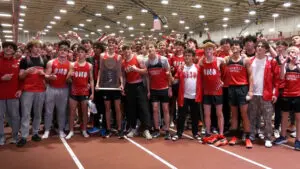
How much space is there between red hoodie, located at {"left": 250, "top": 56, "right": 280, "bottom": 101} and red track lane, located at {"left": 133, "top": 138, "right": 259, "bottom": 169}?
57.4 inches

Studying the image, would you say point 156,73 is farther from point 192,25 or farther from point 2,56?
point 192,25

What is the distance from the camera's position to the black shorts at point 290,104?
17.1 feet

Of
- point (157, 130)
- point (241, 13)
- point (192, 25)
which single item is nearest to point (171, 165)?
point (157, 130)

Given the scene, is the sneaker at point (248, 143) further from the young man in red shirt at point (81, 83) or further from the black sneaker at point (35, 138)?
the black sneaker at point (35, 138)

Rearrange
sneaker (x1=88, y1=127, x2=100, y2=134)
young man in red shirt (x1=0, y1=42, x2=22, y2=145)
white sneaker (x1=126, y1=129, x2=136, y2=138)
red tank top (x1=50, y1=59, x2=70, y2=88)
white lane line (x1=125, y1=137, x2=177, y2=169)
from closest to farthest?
white lane line (x1=125, y1=137, x2=177, y2=169) < young man in red shirt (x1=0, y1=42, x2=22, y2=145) < red tank top (x1=50, y1=59, x2=70, y2=88) < white sneaker (x1=126, y1=129, x2=136, y2=138) < sneaker (x1=88, y1=127, x2=100, y2=134)

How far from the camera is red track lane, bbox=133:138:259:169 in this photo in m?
4.27

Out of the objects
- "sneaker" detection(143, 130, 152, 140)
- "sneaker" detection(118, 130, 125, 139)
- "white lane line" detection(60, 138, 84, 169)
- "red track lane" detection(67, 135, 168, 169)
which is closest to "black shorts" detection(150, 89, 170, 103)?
"sneaker" detection(143, 130, 152, 140)

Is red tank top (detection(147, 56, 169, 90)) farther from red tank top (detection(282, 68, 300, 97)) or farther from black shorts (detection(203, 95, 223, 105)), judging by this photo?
red tank top (detection(282, 68, 300, 97))

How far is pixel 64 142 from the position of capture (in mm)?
5625

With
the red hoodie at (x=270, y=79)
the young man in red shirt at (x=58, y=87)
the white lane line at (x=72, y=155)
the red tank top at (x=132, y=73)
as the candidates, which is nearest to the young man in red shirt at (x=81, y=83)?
the young man in red shirt at (x=58, y=87)

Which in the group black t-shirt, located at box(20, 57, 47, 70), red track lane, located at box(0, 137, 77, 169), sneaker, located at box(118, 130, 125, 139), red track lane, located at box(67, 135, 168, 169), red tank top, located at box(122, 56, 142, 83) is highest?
black t-shirt, located at box(20, 57, 47, 70)

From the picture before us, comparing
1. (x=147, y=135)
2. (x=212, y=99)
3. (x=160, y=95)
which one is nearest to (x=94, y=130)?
(x=147, y=135)

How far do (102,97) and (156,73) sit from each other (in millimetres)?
1313

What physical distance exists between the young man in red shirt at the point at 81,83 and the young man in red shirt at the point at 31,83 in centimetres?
61
